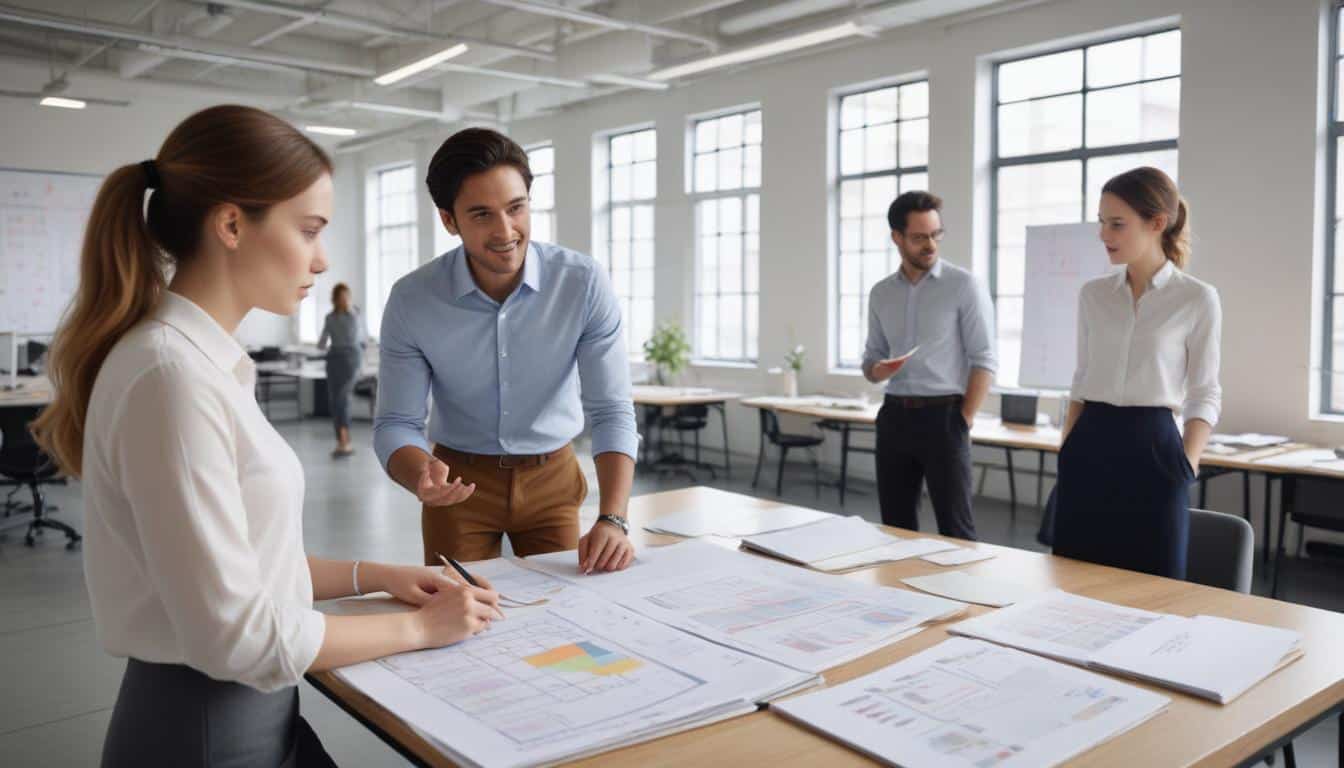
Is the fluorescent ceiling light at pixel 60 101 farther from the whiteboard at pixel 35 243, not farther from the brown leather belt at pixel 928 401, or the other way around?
the brown leather belt at pixel 928 401

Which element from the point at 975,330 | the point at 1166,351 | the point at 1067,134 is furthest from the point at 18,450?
the point at 1067,134

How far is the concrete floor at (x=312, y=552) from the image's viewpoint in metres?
3.12

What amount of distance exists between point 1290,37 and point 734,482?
4.85m

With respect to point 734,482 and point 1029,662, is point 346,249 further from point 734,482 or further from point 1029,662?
point 1029,662

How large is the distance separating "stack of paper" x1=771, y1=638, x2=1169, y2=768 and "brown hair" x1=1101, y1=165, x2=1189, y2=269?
1753mm

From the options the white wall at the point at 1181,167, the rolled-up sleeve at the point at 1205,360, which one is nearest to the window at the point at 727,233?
the white wall at the point at 1181,167

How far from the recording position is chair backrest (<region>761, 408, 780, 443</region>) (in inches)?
305

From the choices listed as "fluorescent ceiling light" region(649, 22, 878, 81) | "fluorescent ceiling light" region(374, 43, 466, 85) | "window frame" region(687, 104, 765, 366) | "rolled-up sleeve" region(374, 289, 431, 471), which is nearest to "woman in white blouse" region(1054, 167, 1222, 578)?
"rolled-up sleeve" region(374, 289, 431, 471)

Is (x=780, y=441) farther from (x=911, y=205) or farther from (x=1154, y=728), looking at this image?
(x=1154, y=728)

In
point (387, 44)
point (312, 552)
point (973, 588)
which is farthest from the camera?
point (387, 44)

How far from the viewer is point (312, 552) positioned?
5.49 m

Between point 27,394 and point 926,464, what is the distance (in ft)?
19.0

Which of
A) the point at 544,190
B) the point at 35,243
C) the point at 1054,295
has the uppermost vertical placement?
the point at 544,190

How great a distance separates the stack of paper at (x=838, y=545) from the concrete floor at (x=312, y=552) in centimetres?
141
